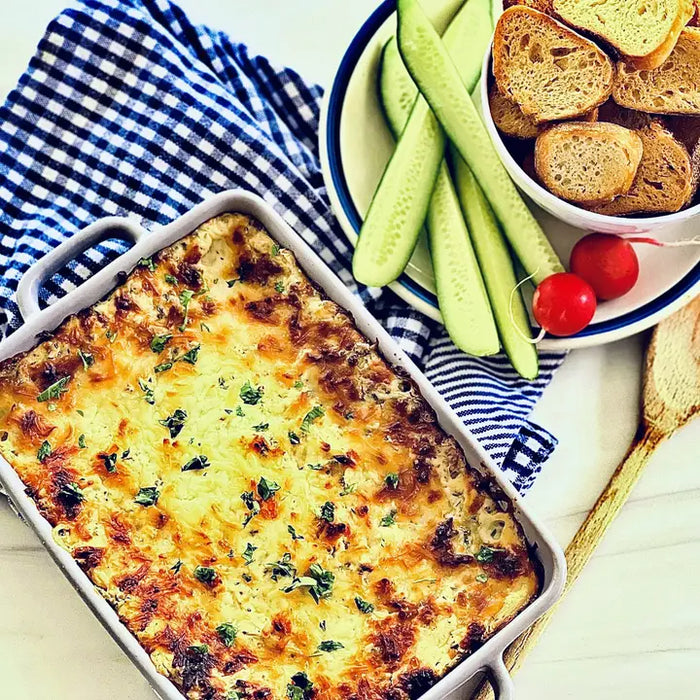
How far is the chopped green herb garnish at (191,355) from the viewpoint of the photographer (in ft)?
6.65

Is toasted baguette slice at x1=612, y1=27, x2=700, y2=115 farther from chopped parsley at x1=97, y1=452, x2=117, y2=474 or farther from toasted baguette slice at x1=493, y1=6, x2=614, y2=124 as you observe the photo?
chopped parsley at x1=97, y1=452, x2=117, y2=474

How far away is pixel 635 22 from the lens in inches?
80.4

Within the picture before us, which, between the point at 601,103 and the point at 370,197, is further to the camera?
the point at 370,197

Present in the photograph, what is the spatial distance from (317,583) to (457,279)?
0.79 meters

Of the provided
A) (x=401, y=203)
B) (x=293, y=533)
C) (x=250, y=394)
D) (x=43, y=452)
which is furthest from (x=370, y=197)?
(x=43, y=452)

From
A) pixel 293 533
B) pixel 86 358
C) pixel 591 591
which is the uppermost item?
pixel 86 358

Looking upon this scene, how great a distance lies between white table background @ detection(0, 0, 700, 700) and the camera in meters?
2.22

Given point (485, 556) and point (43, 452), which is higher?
point (43, 452)

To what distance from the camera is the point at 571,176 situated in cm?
213

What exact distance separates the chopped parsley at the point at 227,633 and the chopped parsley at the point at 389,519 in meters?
0.37

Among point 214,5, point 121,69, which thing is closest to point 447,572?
point 121,69

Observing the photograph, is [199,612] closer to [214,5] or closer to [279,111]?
[279,111]

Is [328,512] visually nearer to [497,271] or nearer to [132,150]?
[497,271]

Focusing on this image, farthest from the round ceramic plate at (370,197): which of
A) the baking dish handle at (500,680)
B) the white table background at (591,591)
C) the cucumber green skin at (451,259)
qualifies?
the baking dish handle at (500,680)
